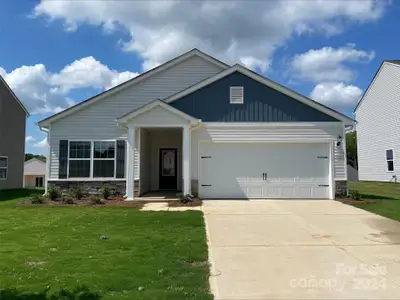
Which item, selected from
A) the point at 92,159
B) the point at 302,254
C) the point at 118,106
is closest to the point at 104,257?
the point at 302,254

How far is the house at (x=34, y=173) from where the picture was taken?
163 feet

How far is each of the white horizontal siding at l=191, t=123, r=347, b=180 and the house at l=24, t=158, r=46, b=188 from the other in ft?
132

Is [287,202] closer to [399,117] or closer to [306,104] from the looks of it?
[306,104]

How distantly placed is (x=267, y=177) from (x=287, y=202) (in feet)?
4.77

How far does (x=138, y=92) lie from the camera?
1731cm

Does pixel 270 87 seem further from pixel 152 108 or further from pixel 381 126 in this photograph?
pixel 381 126

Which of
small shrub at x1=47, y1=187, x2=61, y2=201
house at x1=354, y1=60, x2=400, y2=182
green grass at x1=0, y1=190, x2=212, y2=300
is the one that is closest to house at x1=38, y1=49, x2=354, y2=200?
small shrub at x1=47, y1=187, x2=61, y2=201

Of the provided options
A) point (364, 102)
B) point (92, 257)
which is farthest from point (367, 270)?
point (364, 102)

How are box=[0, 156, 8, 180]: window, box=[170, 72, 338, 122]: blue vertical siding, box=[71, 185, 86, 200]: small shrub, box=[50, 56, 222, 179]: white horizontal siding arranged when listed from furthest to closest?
box=[0, 156, 8, 180]: window, box=[50, 56, 222, 179]: white horizontal siding, box=[170, 72, 338, 122]: blue vertical siding, box=[71, 185, 86, 200]: small shrub

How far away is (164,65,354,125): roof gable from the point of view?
14922 mm

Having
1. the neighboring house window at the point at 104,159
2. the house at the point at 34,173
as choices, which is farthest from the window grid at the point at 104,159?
the house at the point at 34,173

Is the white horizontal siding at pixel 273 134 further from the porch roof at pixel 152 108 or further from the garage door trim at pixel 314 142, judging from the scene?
the porch roof at pixel 152 108

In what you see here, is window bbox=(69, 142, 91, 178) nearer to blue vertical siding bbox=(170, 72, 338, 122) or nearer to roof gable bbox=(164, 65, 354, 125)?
roof gable bbox=(164, 65, 354, 125)

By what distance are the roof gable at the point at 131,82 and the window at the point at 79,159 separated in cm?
137
